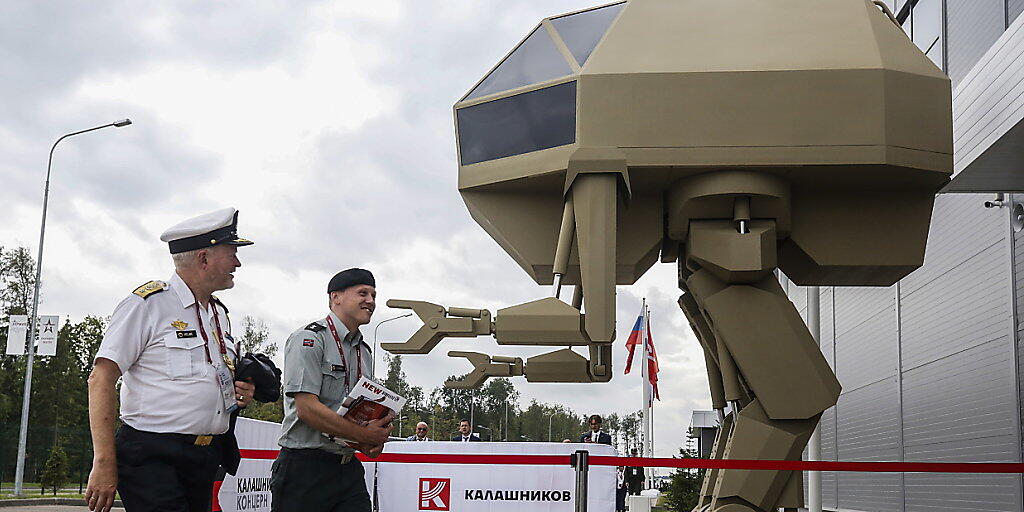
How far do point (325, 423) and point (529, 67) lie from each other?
10.4 feet

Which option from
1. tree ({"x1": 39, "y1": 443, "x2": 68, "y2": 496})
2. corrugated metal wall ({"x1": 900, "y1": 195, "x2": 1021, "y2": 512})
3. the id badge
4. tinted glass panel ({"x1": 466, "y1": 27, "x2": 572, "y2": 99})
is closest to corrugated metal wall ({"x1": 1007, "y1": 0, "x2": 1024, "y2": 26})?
corrugated metal wall ({"x1": 900, "y1": 195, "x2": 1021, "y2": 512})

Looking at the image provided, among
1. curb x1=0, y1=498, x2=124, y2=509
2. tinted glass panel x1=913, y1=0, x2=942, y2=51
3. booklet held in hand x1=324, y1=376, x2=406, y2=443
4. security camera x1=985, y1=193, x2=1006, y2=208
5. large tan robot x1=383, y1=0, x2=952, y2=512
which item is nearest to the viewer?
booklet held in hand x1=324, y1=376, x2=406, y2=443

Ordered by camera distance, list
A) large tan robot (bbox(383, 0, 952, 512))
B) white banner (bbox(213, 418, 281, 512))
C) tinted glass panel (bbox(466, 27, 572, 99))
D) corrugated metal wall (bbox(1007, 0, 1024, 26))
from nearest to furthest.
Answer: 1. large tan robot (bbox(383, 0, 952, 512))
2. tinted glass panel (bbox(466, 27, 572, 99))
3. corrugated metal wall (bbox(1007, 0, 1024, 26))
4. white banner (bbox(213, 418, 281, 512))

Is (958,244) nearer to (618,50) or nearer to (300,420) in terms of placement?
(618,50)

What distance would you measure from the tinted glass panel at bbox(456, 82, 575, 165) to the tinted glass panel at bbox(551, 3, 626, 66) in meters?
0.33

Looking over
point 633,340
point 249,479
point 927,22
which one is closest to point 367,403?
point 249,479

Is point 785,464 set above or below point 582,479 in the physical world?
above

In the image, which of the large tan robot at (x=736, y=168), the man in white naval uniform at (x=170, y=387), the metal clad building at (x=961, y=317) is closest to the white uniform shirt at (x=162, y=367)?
the man in white naval uniform at (x=170, y=387)

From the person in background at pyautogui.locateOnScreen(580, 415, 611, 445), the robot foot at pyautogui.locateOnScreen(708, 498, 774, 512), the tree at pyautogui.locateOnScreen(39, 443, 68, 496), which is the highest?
the person in background at pyautogui.locateOnScreen(580, 415, 611, 445)

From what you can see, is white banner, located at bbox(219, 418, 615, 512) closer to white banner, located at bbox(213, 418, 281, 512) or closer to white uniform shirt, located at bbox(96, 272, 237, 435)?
white banner, located at bbox(213, 418, 281, 512)

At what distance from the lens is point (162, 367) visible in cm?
363

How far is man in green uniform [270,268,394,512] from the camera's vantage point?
A: 4257 mm

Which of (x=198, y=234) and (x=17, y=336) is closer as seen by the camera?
(x=198, y=234)

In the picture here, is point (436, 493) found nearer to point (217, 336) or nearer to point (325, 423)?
point (325, 423)
